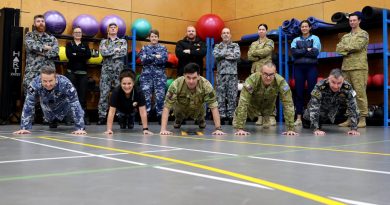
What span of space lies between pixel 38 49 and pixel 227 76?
3200 millimetres

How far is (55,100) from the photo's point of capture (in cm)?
515

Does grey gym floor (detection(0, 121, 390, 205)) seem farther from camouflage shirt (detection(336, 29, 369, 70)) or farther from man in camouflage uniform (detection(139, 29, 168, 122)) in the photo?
man in camouflage uniform (detection(139, 29, 168, 122))

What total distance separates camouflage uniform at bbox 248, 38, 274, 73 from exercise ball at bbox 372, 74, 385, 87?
1.74 meters

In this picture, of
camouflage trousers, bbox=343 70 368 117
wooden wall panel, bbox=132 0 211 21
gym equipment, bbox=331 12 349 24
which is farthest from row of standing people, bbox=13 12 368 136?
wooden wall panel, bbox=132 0 211 21

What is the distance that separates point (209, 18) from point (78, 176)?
791 cm

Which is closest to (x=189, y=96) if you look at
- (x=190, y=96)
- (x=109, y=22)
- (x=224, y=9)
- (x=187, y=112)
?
(x=190, y=96)

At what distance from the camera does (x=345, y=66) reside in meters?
6.38

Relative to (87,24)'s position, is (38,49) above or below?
below

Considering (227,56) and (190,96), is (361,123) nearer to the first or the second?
(227,56)

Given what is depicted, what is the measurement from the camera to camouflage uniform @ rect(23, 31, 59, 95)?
6641 millimetres

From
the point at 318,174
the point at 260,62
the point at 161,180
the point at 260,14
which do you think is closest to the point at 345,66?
the point at 260,62

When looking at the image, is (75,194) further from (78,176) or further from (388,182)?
(388,182)

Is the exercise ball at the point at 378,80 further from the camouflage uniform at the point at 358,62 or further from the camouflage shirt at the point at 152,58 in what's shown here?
the camouflage shirt at the point at 152,58

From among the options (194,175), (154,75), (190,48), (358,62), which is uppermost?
(190,48)
